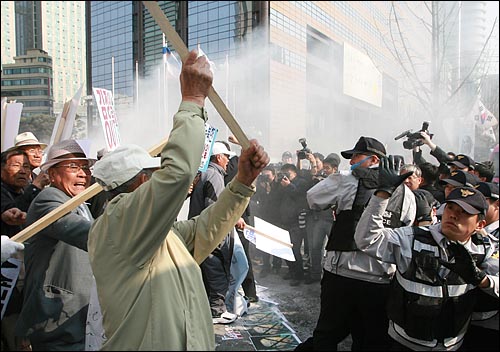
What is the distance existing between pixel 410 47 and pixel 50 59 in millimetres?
4933

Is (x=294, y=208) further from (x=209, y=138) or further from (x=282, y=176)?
(x=209, y=138)

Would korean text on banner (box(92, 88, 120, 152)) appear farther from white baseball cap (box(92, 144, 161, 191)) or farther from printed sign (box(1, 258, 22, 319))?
white baseball cap (box(92, 144, 161, 191))

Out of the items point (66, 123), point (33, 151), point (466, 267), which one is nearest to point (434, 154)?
point (466, 267)

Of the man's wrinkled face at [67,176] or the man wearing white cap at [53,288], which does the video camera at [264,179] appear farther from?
the man wearing white cap at [53,288]

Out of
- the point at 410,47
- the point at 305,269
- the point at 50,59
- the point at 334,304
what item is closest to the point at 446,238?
the point at 334,304

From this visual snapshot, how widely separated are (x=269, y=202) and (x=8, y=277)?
4.13 m

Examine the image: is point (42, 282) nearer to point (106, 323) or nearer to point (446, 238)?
point (106, 323)

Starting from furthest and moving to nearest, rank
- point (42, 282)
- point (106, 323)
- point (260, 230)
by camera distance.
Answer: point (260, 230) → point (42, 282) → point (106, 323)

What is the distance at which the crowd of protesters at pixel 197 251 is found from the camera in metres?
1.20

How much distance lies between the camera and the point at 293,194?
555cm

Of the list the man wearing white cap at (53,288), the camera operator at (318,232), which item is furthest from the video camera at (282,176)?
the man wearing white cap at (53,288)

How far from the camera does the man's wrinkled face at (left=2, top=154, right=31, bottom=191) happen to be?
2744 millimetres

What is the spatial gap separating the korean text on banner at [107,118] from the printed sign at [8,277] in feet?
4.36

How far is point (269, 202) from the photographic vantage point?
5992 millimetres
